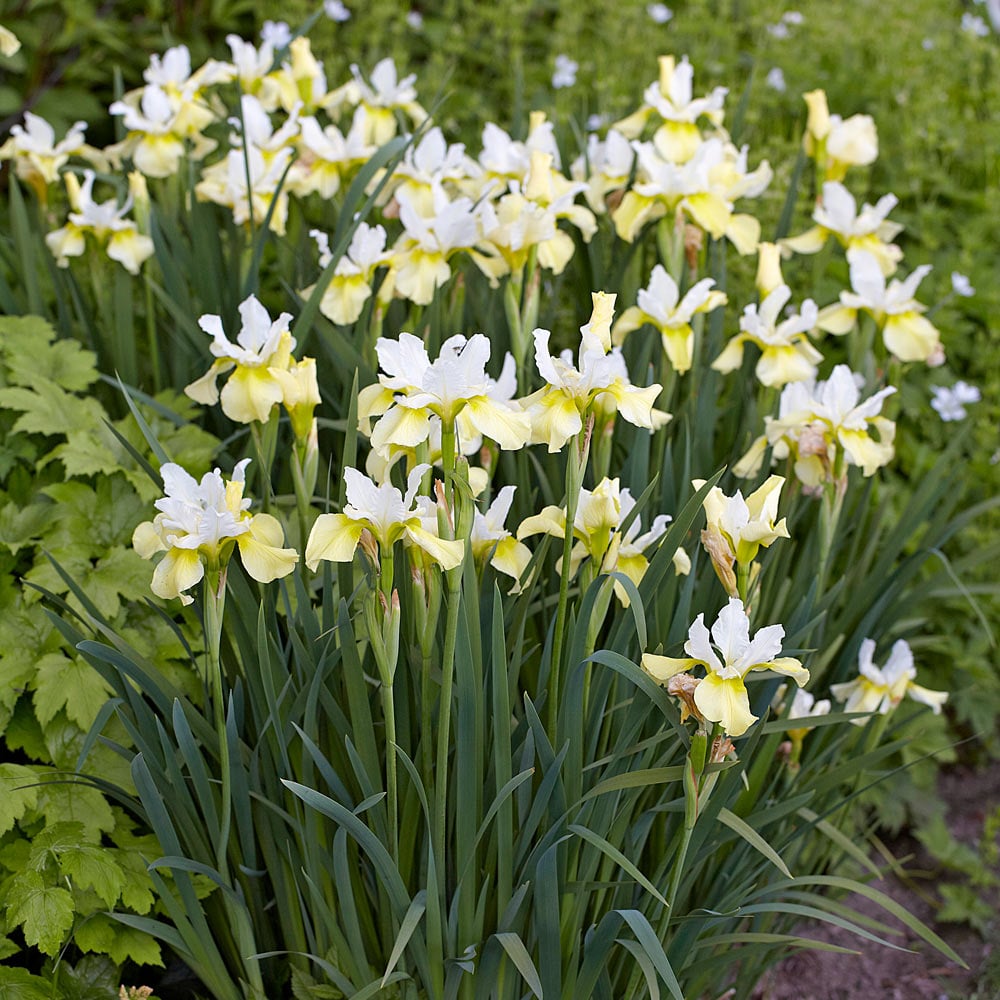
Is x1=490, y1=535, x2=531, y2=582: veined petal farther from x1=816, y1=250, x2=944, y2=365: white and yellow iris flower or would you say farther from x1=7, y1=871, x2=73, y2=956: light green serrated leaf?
x1=816, y1=250, x2=944, y2=365: white and yellow iris flower

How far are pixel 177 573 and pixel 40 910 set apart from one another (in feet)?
1.86

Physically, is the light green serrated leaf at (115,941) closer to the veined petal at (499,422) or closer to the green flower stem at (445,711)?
the green flower stem at (445,711)

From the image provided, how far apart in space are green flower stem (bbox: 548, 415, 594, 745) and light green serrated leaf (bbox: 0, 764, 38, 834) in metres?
0.77

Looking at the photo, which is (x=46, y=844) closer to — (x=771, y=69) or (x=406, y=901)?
(x=406, y=901)

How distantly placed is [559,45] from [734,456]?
7.50 feet

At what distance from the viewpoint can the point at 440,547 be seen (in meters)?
1.28

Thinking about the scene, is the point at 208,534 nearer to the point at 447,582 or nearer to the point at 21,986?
the point at 447,582

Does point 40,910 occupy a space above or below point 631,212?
below

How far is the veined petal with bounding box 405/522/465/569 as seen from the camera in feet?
4.18

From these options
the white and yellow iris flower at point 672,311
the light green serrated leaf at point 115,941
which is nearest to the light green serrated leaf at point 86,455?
the light green serrated leaf at point 115,941

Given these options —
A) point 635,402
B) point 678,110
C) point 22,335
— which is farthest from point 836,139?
point 22,335

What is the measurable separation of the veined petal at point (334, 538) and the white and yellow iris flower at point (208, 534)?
60 mm

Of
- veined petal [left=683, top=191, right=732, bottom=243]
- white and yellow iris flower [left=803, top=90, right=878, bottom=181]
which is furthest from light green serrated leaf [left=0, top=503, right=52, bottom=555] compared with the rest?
white and yellow iris flower [left=803, top=90, right=878, bottom=181]

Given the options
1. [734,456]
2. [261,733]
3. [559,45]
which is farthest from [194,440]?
[559,45]
